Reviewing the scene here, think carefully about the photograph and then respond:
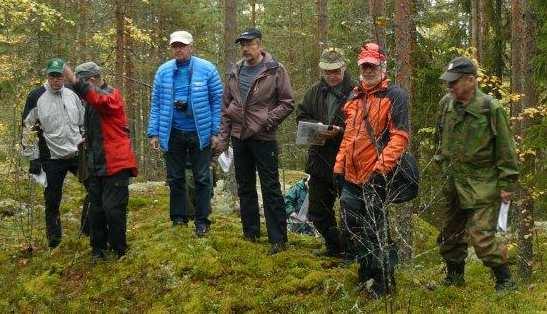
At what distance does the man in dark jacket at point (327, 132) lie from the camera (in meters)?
6.16

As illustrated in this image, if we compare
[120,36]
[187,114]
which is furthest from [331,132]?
[120,36]

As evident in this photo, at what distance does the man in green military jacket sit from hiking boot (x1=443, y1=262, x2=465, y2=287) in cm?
45

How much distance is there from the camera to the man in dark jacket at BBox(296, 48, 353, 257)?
616 centimetres

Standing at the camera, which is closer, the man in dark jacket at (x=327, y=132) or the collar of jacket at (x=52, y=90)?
the man in dark jacket at (x=327, y=132)

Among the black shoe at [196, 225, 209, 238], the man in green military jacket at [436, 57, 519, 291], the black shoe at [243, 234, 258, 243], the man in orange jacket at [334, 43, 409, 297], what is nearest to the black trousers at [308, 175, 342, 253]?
the black shoe at [243, 234, 258, 243]

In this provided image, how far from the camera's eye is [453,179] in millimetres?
5387

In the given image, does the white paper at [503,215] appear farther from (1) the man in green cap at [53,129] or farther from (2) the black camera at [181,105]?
(1) the man in green cap at [53,129]

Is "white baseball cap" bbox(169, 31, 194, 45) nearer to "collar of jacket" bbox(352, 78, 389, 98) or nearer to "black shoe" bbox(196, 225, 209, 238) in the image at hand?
"black shoe" bbox(196, 225, 209, 238)

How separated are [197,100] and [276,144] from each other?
1161 mm

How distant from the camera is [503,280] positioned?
207 inches

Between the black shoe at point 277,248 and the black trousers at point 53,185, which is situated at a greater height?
the black trousers at point 53,185

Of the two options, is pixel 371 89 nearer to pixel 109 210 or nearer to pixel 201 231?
pixel 201 231

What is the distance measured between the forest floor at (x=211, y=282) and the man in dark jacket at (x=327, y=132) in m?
0.44

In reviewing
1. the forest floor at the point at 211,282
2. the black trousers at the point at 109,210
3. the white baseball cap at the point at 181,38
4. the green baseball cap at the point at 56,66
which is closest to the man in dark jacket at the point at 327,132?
the forest floor at the point at 211,282
